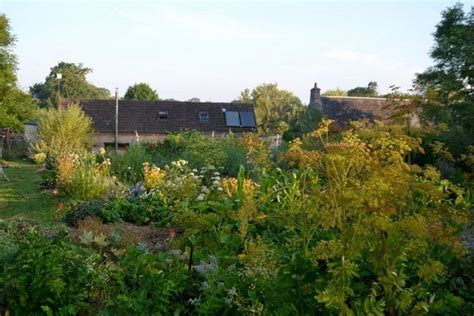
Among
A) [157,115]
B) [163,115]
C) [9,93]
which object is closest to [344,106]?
[163,115]

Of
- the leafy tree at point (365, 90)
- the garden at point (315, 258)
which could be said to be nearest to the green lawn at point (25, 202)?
the garden at point (315, 258)

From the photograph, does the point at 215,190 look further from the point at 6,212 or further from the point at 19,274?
the point at 19,274

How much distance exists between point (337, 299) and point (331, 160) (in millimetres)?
694

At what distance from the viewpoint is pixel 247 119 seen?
3375cm

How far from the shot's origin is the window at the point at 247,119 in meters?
33.4

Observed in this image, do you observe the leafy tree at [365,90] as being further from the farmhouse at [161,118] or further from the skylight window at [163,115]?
the skylight window at [163,115]

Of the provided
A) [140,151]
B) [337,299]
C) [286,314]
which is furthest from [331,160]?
[140,151]

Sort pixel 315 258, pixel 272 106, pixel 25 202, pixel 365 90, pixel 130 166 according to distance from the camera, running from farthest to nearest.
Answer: pixel 365 90, pixel 272 106, pixel 130 166, pixel 25 202, pixel 315 258

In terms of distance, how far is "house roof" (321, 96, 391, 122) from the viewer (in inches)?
1060

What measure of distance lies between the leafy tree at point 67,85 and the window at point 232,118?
32.6m

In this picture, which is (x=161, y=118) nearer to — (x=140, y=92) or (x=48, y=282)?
(x=140, y=92)

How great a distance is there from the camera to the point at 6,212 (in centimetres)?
834

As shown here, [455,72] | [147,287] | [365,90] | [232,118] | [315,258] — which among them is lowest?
[147,287]

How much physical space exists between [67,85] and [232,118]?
3563cm
